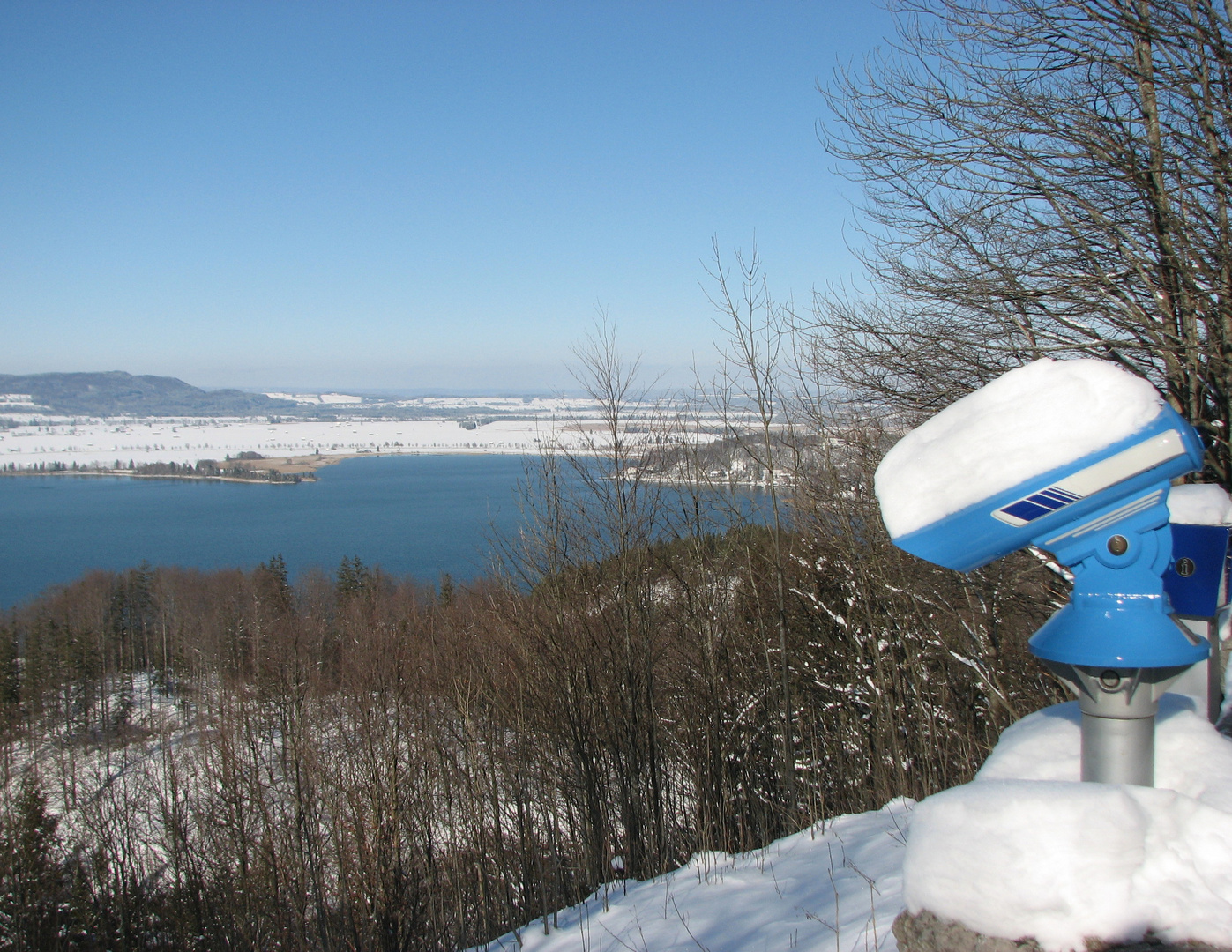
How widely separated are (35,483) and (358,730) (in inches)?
4884

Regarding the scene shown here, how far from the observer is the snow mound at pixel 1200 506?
137cm

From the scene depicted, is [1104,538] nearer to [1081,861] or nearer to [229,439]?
[1081,861]

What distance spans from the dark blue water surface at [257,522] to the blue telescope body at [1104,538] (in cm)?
3170

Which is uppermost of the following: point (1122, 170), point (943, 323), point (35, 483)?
point (1122, 170)

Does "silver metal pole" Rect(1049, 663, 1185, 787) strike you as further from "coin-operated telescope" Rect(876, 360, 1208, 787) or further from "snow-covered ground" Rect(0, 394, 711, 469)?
"snow-covered ground" Rect(0, 394, 711, 469)

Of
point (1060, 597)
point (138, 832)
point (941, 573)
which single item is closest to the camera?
point (1060, 597)

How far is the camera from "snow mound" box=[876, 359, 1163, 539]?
0.96 metres

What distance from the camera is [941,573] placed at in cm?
812

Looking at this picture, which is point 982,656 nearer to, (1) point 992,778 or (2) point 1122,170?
(2) point 1122,170

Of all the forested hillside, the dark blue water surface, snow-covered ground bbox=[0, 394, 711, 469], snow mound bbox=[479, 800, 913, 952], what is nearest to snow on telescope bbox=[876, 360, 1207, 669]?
snow mound bbox=[479, 800, 913, 952]

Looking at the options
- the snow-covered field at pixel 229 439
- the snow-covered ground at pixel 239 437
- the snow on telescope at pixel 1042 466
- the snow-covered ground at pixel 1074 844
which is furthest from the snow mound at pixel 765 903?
the snow-covered field at pixel 229 439

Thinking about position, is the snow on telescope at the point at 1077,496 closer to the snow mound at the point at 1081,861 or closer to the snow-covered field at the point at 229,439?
the snow mound at the point at 1081,861

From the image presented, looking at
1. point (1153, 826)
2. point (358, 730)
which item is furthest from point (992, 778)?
point (358, 730)

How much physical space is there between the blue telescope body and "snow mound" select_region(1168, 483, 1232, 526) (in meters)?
0.48
